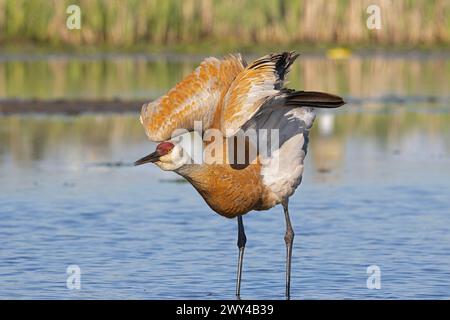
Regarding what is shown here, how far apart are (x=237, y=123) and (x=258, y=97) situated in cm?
23

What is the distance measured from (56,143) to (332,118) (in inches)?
204

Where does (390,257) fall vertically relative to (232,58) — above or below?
below

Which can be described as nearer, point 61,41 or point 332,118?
point 332,118

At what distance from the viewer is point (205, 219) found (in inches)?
488

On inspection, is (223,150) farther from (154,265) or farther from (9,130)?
(9,130)

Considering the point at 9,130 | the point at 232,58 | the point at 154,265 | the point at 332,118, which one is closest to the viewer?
the point at 232,58

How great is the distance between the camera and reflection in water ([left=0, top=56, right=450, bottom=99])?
25016 mm

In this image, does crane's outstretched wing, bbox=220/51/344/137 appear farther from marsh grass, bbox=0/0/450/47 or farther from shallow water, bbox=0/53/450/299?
marsh grass, bbox=0/0/450/47

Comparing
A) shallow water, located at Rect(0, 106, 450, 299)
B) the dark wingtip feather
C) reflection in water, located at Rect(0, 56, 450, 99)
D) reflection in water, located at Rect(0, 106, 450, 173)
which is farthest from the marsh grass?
the dark wingtip feather

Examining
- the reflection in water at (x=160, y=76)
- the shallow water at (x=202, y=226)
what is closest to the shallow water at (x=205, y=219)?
the shallow water at (x=202, y=226)

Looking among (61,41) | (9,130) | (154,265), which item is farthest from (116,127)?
(61,41)

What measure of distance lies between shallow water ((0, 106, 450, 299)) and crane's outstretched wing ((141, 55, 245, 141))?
1256mm

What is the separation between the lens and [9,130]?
19109 millimetres

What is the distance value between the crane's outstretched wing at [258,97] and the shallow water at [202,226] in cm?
141
